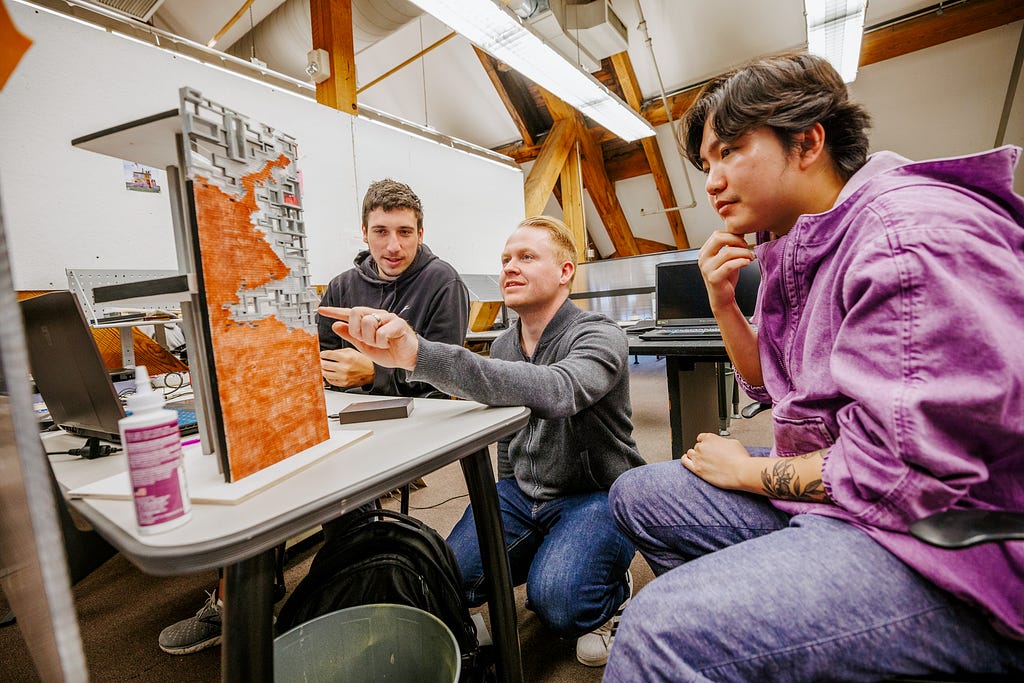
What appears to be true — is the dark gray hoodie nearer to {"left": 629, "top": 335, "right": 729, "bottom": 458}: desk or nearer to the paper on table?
{"left": 629, "top": 335, "right": 729, "bottom": 458}: desk

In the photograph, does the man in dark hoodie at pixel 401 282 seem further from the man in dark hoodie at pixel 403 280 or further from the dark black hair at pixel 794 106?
the dark black hair at pixel 794 106

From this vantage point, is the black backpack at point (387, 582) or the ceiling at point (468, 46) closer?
the black backpack at point (387, 582)

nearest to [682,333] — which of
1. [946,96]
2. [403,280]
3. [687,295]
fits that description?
[687,295]

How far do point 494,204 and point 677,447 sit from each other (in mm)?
3688

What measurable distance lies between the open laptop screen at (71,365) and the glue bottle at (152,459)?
0.53m

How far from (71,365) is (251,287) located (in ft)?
2.08

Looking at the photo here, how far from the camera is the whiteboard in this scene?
223 cm

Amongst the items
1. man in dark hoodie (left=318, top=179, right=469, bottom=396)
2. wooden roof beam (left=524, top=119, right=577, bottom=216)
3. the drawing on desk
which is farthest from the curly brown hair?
wooden roof beam (left=524, top=119, right=577, bottom=216)

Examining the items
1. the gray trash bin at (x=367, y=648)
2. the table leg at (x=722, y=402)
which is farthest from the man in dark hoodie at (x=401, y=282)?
the table leg at (x=722, y=402)

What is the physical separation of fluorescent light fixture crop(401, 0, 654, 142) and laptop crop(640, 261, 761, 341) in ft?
5.21

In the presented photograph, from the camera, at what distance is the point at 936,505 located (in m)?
0.55

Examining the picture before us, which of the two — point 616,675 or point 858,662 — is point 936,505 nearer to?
point 858,662

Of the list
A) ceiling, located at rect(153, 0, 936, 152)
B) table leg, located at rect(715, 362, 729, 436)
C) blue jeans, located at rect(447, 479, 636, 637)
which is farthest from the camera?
ceiling, located at rect(153, 0, 936, 152)

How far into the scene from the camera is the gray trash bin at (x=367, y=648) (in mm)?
893
